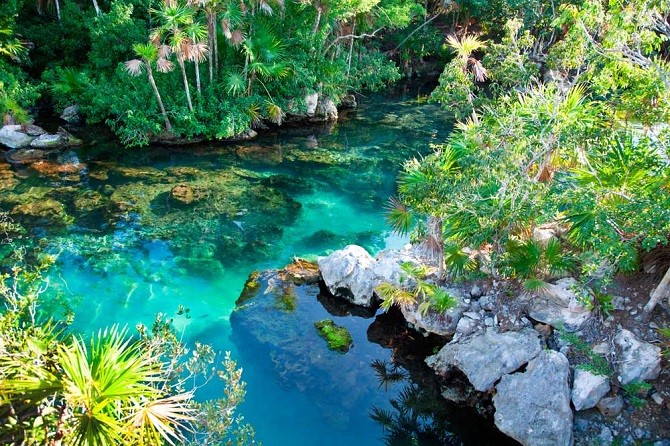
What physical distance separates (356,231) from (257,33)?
10424mm

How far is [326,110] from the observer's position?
25.1 m

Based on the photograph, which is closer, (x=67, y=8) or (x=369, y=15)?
(x=67, y=8)

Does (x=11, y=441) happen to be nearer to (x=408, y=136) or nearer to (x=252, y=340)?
(x=252, y=340)

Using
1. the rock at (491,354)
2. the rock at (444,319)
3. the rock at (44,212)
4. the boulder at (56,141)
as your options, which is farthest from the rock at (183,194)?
the rock at (491,354)

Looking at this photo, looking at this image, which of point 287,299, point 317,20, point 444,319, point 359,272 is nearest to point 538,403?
point 444,319

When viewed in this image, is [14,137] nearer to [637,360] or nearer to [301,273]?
[301,273]

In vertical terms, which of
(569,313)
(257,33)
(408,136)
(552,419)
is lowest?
(408,136)

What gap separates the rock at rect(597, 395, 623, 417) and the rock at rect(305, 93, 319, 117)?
1806cm

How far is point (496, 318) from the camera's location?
10297mm

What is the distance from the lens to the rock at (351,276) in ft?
39.6

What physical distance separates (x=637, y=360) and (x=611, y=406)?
0.97 meters

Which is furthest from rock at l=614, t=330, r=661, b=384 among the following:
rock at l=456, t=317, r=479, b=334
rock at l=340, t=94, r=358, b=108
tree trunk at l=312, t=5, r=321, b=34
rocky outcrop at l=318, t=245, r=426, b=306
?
rock at l=340, t=94, r=358, b=108

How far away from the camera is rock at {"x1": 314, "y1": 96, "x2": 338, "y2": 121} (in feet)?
81.6

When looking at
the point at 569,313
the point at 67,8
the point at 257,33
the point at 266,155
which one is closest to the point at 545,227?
the point at 569,313
